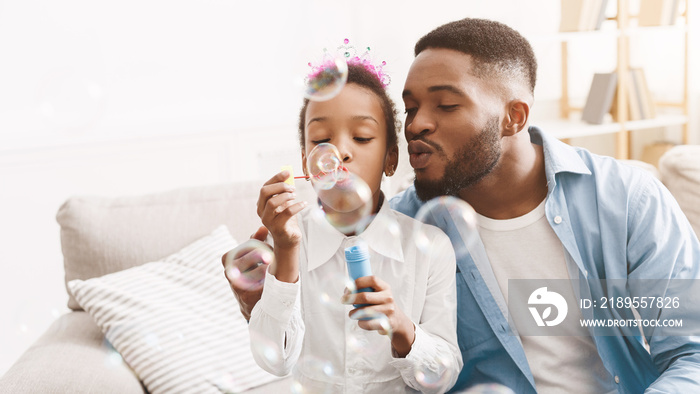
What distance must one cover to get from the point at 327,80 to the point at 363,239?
304 mm

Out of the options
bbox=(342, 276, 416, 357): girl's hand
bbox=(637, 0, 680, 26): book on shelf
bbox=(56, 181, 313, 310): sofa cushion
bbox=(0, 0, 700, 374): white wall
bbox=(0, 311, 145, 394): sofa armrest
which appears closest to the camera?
bbox=(342, 276, 416, 357): girl's hand

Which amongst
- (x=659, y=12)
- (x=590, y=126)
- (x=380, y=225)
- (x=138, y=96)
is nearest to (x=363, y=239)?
(x=380, y=225)

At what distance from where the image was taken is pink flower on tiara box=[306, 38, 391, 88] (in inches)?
46.1

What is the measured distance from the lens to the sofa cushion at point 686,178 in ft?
5.98

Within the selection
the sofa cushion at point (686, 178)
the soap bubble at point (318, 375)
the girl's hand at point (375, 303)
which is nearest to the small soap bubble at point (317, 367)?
the soap bubble at point (318, 375)

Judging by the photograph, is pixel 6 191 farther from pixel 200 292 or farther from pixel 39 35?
pixel 200 292

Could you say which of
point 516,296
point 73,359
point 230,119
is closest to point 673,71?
point 230,119

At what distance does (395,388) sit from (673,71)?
3385mm

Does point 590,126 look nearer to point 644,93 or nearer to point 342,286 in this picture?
point 644,93

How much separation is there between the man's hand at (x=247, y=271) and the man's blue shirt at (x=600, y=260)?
0.41m

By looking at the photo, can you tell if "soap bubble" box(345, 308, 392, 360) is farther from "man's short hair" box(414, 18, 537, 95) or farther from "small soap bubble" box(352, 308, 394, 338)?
"man's short hair" box(414, 18, 537, 95)

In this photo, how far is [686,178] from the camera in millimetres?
1853

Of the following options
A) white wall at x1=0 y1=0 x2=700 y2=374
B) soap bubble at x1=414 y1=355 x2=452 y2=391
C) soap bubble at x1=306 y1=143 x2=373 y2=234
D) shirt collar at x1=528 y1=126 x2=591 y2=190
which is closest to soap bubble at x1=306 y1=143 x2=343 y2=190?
soap bubble at x1=306 y1=143 x2=373 y2=234

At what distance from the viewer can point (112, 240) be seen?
1752mm
